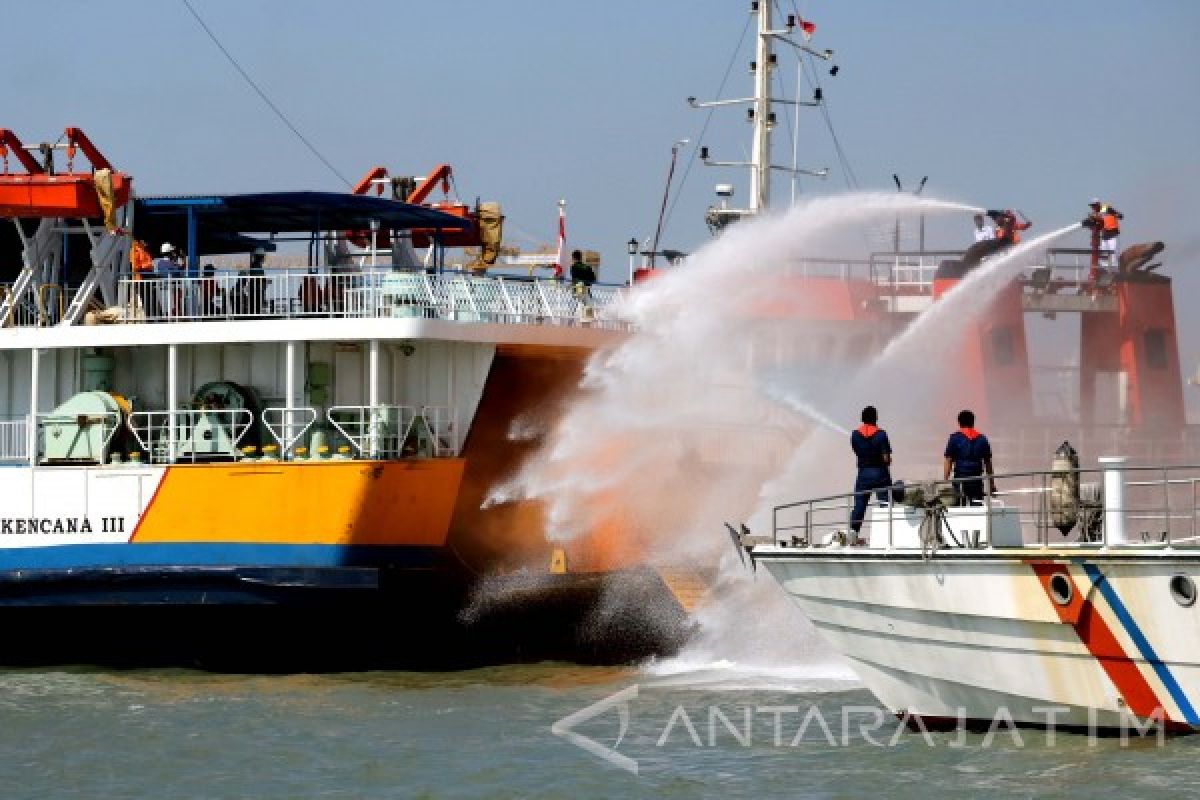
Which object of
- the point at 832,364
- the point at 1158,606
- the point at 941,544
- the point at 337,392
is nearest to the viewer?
the point at 1158,606

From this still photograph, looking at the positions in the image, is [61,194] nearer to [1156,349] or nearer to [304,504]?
[304,504]

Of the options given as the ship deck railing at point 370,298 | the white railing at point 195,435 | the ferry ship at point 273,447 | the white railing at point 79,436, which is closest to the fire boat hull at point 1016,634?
the ferry ship at point 273,447

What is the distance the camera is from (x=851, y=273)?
103 ft

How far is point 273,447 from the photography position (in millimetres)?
22547

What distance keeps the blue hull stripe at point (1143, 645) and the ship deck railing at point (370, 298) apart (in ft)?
30.7

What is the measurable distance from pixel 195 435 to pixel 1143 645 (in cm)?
1150

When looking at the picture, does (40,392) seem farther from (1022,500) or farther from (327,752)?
(1022,500)

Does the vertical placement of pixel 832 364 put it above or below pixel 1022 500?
above

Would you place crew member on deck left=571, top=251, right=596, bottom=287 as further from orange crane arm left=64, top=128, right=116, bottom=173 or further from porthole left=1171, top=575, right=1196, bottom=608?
porthole left=1171, top=575, right=1196, bottom=608

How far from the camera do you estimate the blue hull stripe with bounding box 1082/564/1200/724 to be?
601 inches

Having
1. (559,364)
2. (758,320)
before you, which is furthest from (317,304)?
(758,320)

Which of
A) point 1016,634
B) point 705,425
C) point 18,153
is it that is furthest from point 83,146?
point 1016,634

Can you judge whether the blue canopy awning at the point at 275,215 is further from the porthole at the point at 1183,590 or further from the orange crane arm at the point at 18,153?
the porthole at the point at 1183,590

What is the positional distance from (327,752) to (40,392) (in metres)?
8.95
